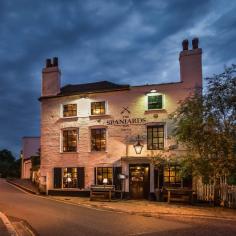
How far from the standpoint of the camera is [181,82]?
24359 millimetres

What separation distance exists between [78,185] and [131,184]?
3.63 m

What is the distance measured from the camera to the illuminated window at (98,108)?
26.1 m

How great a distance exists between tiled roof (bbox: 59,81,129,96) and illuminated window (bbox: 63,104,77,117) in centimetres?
89

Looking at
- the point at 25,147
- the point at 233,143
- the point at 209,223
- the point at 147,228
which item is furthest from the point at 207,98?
the point at 25,147

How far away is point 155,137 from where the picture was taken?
24641mm

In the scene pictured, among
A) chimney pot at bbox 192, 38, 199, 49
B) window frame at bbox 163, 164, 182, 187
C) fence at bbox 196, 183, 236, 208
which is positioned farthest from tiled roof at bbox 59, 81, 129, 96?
fence at bbox 196, 183, 236, 208

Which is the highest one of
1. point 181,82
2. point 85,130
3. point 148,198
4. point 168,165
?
point 181,82

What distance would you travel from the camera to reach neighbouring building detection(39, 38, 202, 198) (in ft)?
79.9

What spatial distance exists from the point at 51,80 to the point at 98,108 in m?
4.48

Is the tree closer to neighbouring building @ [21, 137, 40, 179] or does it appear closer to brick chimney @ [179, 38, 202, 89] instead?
brick chimney @ [179, 38, 202, 89]

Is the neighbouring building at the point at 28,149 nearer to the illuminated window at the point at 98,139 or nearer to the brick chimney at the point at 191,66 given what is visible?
the illuminated window at the point at 98,139

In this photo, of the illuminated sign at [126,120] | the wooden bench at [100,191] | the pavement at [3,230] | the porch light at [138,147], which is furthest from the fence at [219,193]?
the pavement at [3,230]

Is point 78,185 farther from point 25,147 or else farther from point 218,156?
point 25,147

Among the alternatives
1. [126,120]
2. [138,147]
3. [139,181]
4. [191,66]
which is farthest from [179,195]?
[191,66]
